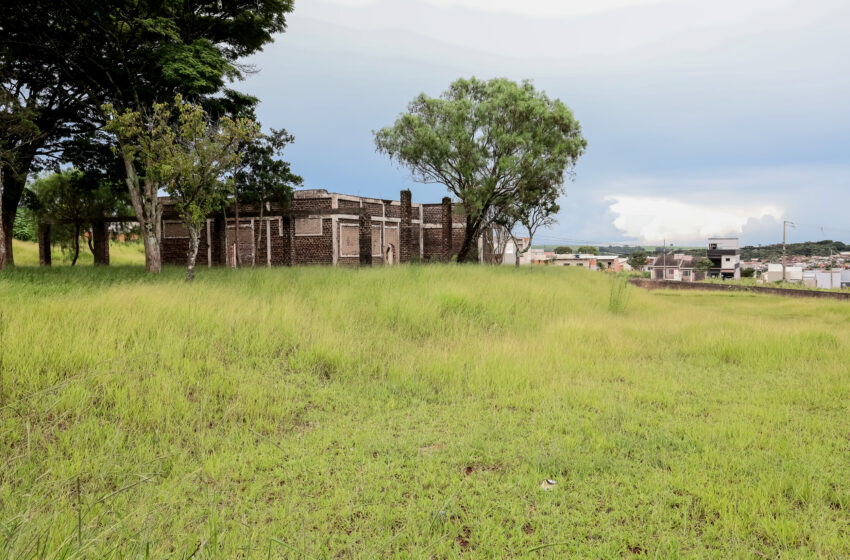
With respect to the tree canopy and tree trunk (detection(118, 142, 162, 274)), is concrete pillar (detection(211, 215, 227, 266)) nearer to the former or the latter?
tree trunk (detection(118, 142, 162, 274))

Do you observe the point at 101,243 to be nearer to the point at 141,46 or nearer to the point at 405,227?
the point at 141,46

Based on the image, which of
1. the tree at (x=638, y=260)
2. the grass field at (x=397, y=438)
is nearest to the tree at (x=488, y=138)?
the grass field at (x=397, y=438)

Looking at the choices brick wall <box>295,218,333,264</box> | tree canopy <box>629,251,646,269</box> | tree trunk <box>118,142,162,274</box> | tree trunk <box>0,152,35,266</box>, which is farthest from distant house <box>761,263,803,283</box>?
tree trunk <box>0,152,35,266</box>

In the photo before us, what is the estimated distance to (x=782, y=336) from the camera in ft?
33.6

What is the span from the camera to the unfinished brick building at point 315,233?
90.2 feet

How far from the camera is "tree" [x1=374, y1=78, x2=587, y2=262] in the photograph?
2486 cm

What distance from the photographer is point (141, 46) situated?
65.0 feet

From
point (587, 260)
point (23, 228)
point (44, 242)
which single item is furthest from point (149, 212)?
point (587, 260)

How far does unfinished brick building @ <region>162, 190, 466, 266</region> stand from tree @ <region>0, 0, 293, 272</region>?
726 cm

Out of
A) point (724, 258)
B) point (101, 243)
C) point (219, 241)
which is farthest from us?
point (724, 258)

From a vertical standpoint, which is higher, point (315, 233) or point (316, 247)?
point (315, 233)

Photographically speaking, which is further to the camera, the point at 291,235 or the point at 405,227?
the point at 405,227

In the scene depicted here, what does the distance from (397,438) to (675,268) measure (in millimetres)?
94228

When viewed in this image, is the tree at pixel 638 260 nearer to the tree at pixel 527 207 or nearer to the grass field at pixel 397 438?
the tree at pixel 527 207
